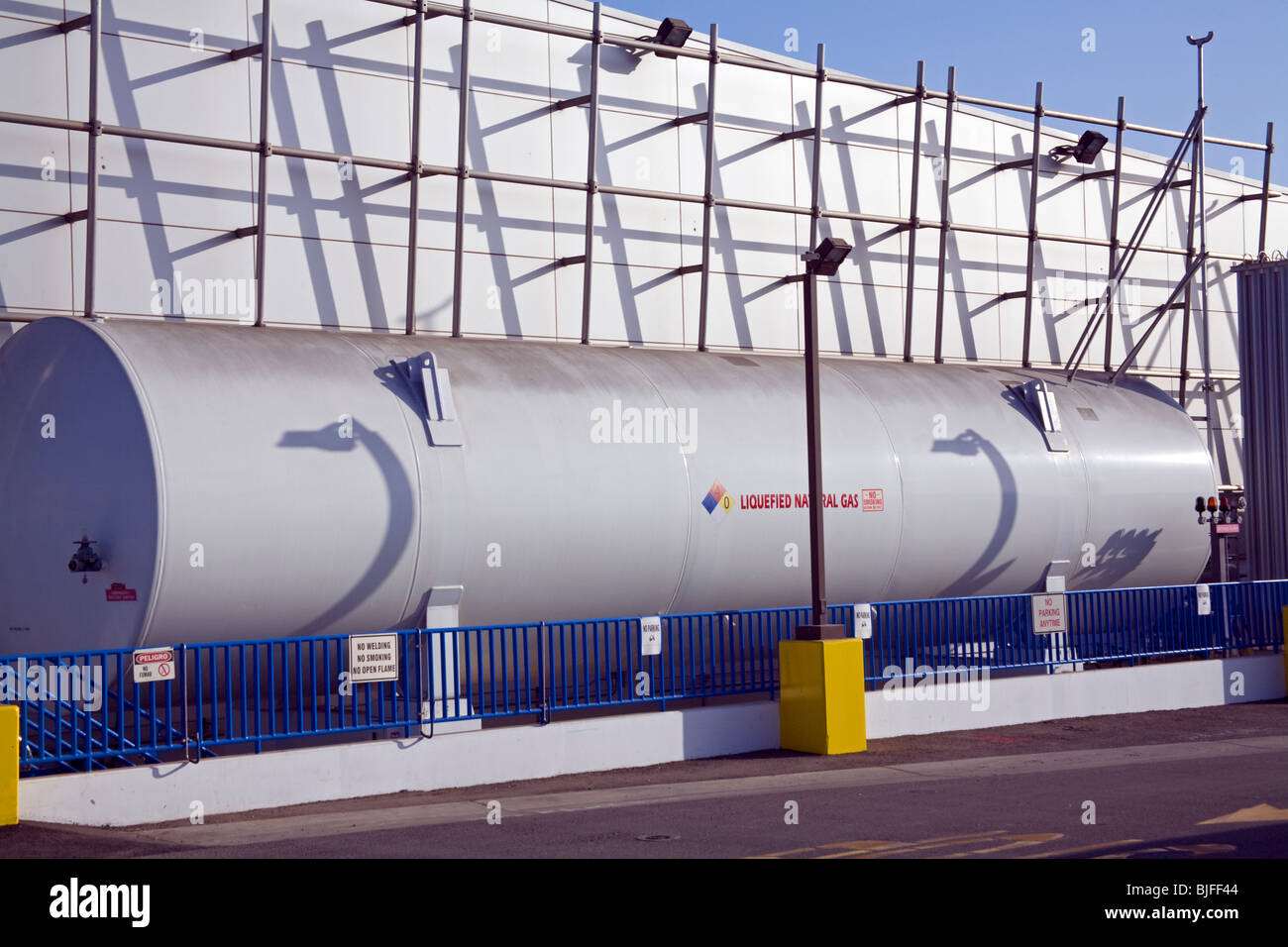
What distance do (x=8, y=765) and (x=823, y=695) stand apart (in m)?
8.75

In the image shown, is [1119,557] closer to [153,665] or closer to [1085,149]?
[1085,149]

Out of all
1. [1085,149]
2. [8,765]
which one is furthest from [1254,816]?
[1085,149]

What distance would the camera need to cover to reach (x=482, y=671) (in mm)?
15805

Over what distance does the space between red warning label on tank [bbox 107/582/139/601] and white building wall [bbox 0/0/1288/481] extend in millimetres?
5311

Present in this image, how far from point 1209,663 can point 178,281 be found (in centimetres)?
1578

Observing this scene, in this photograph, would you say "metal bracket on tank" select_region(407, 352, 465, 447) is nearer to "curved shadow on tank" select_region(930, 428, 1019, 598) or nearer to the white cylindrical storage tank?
the white cylindrical storage tank

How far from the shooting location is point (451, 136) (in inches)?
862

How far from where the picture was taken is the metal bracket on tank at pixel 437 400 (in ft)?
53.1

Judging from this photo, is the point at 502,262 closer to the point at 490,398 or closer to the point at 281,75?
the point at 281,75

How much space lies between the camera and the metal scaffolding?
19031 mm

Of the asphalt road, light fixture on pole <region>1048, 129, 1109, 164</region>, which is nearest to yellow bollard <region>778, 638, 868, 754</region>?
the asphalt road

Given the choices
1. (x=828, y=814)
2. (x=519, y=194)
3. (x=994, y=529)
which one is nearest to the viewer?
(x=828, y=814)

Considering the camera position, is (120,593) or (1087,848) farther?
(120,593)

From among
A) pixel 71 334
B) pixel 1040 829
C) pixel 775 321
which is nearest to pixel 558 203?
pixel 775 321
